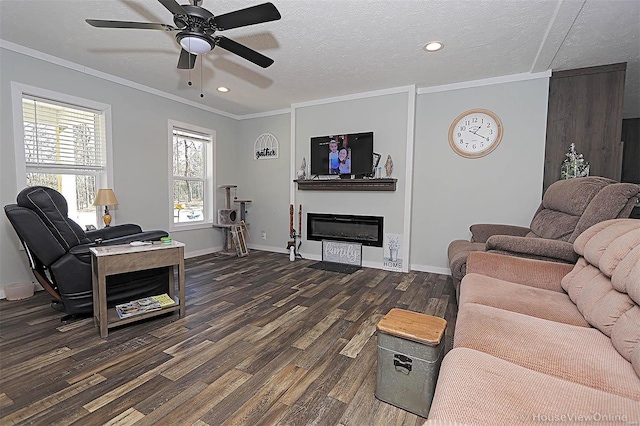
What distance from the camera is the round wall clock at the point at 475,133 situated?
3756 millimetres

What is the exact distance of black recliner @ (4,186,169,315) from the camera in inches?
86.6

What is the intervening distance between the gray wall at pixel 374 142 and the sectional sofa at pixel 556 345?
238cm

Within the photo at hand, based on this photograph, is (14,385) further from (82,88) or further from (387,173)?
(387,173)

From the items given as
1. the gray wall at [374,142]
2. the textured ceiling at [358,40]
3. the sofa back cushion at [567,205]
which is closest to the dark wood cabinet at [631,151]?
the textured ceiling at [358,40]

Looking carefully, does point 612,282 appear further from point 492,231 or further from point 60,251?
point 60,251

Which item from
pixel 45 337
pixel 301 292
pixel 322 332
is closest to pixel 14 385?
pixel 45 337

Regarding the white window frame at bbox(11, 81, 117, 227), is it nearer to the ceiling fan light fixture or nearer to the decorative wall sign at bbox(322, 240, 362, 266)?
the ceiling fan light fixture

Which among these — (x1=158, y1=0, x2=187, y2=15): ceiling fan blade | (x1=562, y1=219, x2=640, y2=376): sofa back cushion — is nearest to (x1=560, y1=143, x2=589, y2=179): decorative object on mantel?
(x1=562, y1=219, x2=640, y2=376): sofa back cushion

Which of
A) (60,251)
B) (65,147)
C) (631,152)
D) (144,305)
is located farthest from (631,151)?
(65,147)

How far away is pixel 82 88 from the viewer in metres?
3.50

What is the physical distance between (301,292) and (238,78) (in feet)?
9.11

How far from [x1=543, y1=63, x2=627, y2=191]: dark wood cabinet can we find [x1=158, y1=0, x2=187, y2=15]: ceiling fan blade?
3915mm

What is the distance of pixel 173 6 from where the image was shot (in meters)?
1.80

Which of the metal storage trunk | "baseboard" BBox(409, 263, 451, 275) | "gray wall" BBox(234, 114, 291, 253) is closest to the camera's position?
the metal storage trunk
